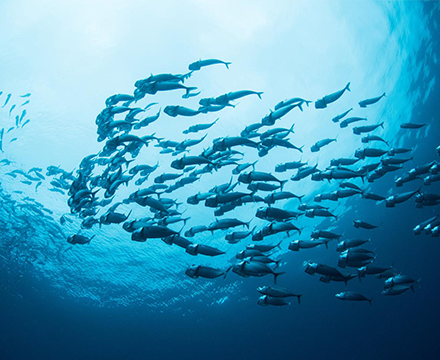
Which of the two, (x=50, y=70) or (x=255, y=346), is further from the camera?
(x=255, y=346)

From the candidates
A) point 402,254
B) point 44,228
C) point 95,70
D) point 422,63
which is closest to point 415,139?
point 422,63

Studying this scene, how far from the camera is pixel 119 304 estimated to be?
2928 centimetres

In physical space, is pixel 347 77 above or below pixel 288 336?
above

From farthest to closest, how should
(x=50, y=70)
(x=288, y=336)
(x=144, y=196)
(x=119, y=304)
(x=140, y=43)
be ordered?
(x=119, y=304)
(x=288, y=336)
(x=50, y=70)
(x=140, y=43)
(x=144, y=196)

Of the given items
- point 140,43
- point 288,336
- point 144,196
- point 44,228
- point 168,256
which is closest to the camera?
point 144,196

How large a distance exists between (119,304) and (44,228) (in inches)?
541

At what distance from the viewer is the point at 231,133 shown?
1320cm

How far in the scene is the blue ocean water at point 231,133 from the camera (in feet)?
36.2

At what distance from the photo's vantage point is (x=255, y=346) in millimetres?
27078

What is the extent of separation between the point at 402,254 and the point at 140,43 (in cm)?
2380

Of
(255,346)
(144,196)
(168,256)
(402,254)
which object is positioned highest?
(402,254)

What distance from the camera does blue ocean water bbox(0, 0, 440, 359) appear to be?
11.0 meters

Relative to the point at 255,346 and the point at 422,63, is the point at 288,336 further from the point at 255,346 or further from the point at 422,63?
the point at 422,63

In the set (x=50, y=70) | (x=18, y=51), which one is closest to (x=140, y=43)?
(x=50, y=70)
